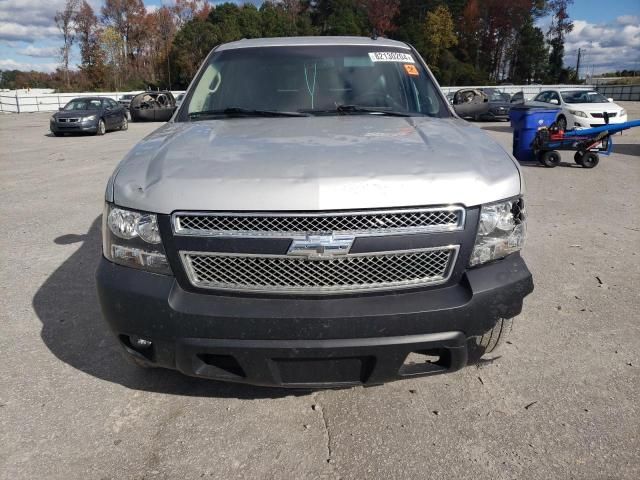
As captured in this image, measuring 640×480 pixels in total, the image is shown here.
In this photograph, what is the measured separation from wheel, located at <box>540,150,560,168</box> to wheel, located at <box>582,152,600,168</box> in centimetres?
50

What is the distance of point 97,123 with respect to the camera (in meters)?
19.5

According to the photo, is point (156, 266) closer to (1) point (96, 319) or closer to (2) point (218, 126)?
(2) point (218, 126)

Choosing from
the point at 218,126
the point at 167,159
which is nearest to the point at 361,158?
the point at 167,159

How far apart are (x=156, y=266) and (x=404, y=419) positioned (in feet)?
4.63

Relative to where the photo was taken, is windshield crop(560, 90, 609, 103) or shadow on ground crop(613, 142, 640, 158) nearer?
shadow on ground crop(613, 142, 640, 158)

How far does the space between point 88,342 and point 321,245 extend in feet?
6.76

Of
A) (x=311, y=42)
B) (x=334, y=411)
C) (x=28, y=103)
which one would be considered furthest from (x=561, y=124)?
(x=28, y=103)

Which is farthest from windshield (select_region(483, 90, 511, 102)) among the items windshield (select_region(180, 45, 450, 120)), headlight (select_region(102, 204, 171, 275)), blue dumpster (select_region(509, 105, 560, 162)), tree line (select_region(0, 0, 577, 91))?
A: tree line (select_region(0, 0, 577, 91))

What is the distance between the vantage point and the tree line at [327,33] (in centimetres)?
6525

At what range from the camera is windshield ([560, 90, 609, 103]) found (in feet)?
55.1

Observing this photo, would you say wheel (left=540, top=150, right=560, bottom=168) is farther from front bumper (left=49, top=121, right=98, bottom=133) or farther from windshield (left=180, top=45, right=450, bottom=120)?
→ front bumper (left=49, top=121, right=98, bottom=133)

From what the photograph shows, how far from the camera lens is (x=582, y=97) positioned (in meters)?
16.9

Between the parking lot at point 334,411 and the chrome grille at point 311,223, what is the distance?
3.34 feet

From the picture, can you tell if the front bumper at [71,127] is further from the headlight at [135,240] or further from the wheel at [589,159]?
the headlight at [135,240]
